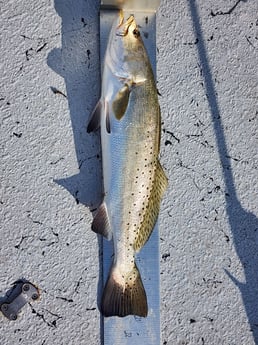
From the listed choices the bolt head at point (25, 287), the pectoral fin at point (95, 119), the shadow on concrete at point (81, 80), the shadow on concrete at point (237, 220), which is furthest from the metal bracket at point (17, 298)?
the shadow on concrete at point (237, 220)

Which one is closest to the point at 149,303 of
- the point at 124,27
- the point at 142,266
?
the point at 142,266

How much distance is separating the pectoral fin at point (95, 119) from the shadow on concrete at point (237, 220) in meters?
0.41

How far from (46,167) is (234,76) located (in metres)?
0.73

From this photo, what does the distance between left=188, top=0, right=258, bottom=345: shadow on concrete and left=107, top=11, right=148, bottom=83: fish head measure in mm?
302

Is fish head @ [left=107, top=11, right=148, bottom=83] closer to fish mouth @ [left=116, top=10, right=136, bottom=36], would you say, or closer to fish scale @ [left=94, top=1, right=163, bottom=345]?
fish mouth @ [left=116, top=10, right=136, bottom=36]

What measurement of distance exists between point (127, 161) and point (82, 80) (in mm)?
334

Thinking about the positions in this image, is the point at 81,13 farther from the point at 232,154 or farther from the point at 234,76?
the point at 232,154

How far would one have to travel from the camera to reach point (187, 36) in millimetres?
1629

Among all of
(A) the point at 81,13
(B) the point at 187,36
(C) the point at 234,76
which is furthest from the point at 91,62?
(C) the point at 234,76

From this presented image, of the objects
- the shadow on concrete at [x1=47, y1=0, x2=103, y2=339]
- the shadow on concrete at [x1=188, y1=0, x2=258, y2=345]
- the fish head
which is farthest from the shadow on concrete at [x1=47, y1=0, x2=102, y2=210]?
the shadow on concrete at [x1=188, y1=0, x2=258, y2=345]

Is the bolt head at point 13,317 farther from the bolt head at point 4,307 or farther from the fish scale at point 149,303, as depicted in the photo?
the fish scale at point 149,303

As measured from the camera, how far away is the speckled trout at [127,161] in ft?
4.57

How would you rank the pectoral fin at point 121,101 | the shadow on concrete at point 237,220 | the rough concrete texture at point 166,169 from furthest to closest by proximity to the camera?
the shadow on concrete at point 237,220
the rough concrete texture at point 166,169
the pectoral fin at point 121,101

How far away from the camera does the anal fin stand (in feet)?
4.70
